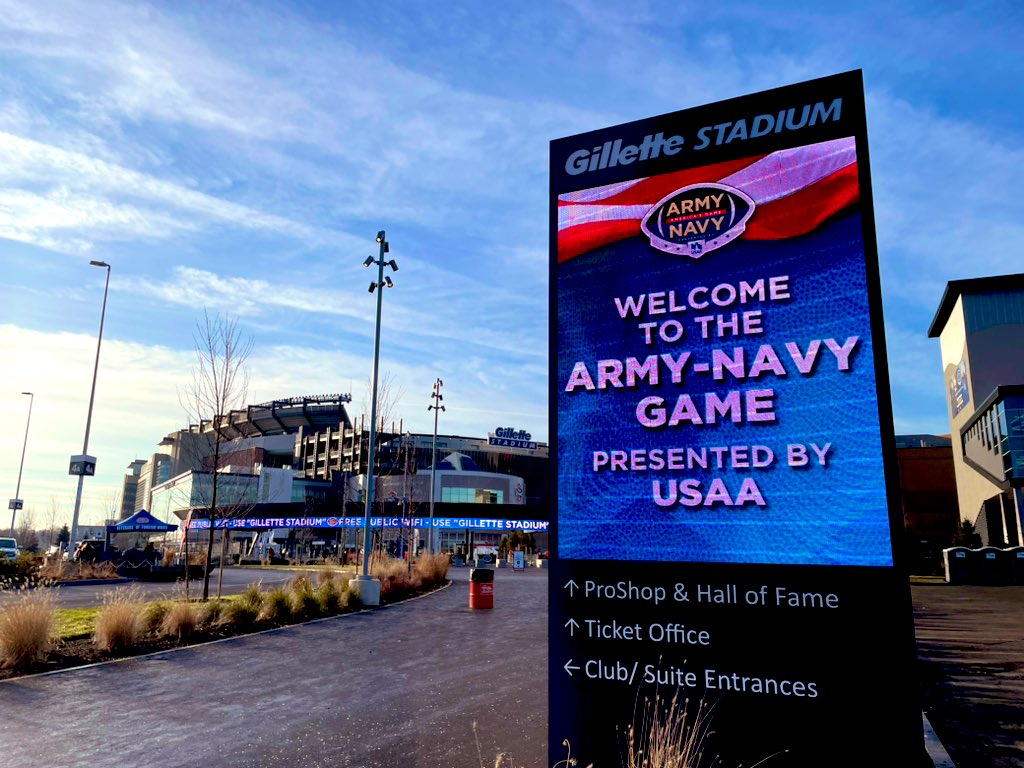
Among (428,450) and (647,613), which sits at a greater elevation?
(428,450)

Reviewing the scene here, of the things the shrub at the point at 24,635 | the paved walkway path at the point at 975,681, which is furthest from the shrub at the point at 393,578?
the paved walkway path at the point at 975,681

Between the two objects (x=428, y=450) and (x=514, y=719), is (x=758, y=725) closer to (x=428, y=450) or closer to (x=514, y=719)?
(x=514, y=719)

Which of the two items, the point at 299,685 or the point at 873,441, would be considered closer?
the point at 873,441

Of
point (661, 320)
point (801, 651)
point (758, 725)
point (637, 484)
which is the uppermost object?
point (661, 320)

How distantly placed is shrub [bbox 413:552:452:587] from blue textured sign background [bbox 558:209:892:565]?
21.9 metres

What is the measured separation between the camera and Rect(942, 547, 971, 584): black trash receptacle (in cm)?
3572

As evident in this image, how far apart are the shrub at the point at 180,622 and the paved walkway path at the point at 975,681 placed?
1202 cm

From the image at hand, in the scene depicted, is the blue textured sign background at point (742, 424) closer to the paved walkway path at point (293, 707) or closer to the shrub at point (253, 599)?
the paved walkway path at point (293, 707)

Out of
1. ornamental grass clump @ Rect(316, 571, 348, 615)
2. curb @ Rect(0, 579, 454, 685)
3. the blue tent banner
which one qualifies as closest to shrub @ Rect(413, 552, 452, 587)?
curb @ Rect(0, 579, 454, 685)

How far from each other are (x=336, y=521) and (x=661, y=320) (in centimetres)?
7452

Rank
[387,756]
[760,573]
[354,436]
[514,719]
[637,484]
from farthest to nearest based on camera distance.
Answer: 1. [354,436]
2. [514,719]
3. [387,756]
4. [637,484]
5. [760,573]

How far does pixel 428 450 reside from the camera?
109 metres

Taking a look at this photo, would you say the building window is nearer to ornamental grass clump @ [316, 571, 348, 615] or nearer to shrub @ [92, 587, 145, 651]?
ornamental grass clump @ [316, 571, 348, 615]

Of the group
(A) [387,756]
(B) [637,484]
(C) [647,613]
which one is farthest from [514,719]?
(B) [637,484]
